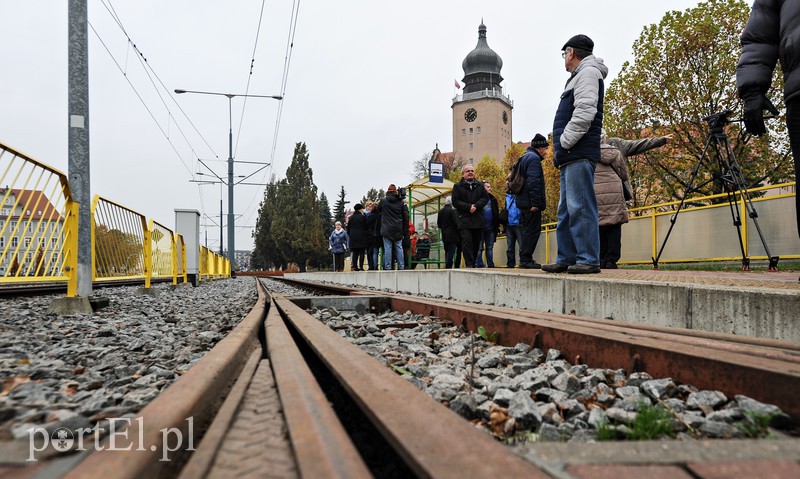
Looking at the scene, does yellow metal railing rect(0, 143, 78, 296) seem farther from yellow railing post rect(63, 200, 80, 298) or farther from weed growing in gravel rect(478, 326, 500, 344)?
weed growing in gravel rect(478, 326, 500, 344)

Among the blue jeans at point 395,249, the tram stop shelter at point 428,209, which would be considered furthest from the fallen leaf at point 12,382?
the tram stop shelter at point 428,209

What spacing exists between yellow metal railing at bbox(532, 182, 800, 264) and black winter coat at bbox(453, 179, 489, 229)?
4.45 m

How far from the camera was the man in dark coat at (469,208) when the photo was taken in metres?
8.69

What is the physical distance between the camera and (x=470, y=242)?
8883 millimetres

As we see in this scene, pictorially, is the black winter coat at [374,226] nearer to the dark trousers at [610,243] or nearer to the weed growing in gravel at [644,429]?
A: the dark trousers at [610,243]

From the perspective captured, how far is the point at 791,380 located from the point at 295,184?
58.0 meters

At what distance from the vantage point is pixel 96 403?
1.53 metres

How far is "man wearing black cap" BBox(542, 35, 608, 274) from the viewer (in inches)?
177

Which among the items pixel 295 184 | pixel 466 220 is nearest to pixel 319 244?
pixel 295 184

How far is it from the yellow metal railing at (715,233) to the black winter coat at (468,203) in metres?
4.45

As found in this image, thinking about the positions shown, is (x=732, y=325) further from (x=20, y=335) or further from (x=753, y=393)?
(x=20, y=335)

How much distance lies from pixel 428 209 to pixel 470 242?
992cm

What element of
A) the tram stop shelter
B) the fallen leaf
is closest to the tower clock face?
the tram stop shelter

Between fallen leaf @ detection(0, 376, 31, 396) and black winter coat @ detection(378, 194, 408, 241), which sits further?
black winter coat @ detection(378, 194, 408, 241)
